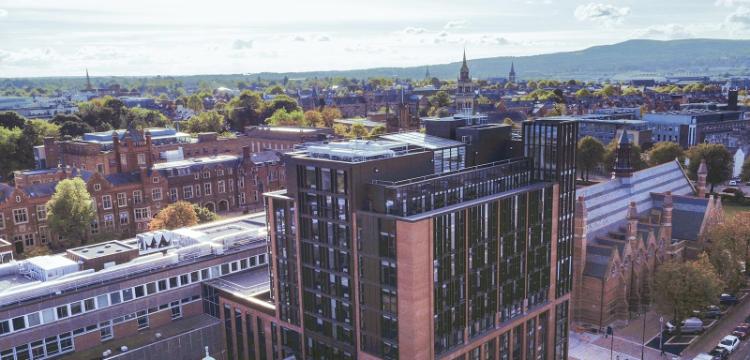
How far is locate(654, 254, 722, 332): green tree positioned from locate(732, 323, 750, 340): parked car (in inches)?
214

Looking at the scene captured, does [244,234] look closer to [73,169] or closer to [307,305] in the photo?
[307,305]

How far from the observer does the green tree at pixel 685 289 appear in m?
73.4

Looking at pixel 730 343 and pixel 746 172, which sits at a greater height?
pixel 746 172

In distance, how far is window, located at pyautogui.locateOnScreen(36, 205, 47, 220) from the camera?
359 ft

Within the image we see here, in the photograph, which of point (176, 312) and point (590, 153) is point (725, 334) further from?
point (590, 153)

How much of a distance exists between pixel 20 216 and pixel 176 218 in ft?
115

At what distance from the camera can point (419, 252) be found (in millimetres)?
50031

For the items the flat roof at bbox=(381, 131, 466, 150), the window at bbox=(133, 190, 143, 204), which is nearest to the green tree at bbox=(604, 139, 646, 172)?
the flat roof at bbox=(381, 131, 466, 150)

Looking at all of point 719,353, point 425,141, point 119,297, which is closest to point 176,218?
point 119,297

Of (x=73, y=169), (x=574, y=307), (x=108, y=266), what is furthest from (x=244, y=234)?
(x=73, y=169)

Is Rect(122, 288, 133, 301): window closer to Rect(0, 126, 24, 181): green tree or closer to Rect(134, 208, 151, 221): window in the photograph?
Rect(134, 208, 151, 221): window

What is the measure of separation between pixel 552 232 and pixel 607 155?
10348 cm

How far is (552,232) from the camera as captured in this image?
64188 millimetres

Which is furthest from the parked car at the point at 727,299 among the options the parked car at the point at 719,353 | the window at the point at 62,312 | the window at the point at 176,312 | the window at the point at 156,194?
the window at the point at 156,194
